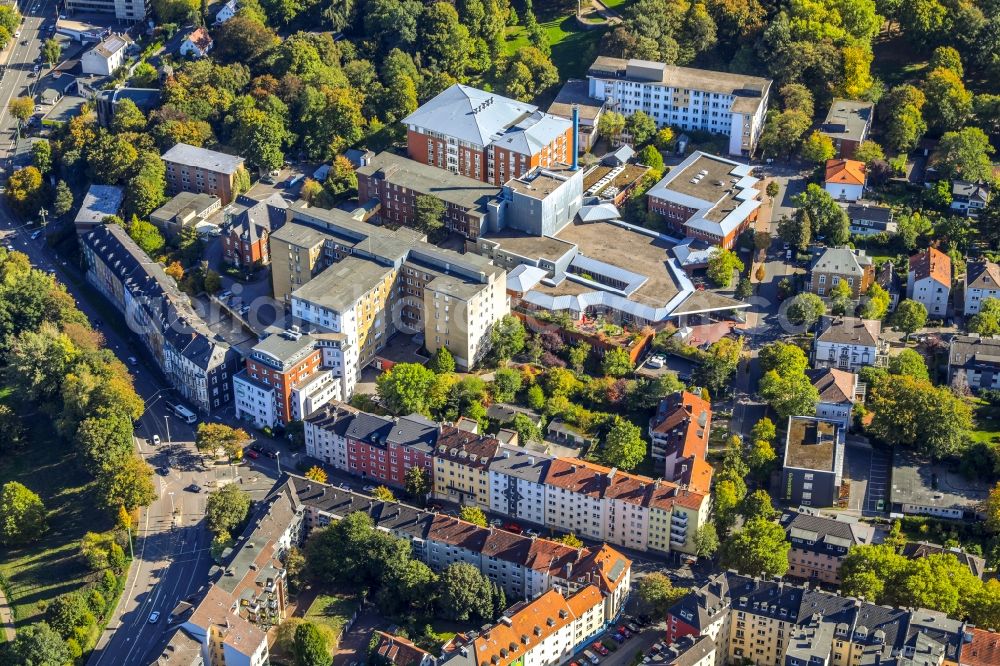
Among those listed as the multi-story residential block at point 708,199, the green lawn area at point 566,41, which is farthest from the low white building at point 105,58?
the multi-story residential block at point 708,199

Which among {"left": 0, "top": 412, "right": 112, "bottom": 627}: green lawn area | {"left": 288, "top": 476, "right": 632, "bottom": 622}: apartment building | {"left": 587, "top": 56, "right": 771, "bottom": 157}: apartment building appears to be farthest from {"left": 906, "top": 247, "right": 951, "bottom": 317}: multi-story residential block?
{"left": 0, "top": 412, "right": 112, "bottom": 627}: green lawn area

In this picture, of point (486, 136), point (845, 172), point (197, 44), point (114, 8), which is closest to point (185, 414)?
point (486, 136)

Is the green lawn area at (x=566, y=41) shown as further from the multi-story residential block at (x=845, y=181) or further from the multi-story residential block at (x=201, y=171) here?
the multi-story residential block at (x=201, y=171)

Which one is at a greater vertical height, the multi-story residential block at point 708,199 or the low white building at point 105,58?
the low white building at point 105,58

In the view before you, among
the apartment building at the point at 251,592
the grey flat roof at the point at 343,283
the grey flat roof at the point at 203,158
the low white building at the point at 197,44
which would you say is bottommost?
the apartment building at the point at 251,592

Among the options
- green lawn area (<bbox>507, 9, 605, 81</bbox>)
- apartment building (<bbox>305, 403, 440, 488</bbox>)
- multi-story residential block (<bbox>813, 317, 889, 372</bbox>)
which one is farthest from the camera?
green lawn area (<bbox>507, 9, 605, 81</bbox>)

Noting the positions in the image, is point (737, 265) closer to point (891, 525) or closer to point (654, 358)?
point (654, 358)

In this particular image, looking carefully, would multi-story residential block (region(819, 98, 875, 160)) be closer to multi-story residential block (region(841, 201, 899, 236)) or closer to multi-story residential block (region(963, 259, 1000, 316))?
multi-story residential block (region(841, 201, 899, 236))

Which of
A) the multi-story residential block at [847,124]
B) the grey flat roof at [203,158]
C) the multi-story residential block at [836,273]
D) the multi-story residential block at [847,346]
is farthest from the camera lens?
the grey flat roof at [203,158]
